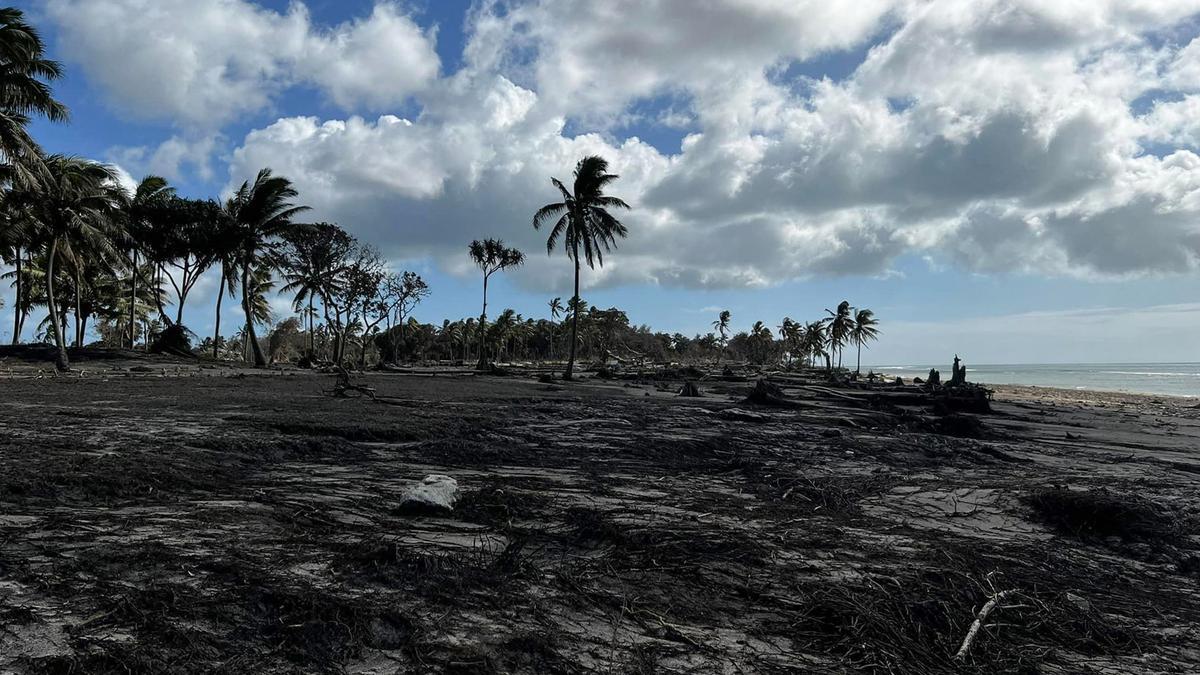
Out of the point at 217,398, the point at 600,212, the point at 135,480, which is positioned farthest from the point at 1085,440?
the point at 600,212

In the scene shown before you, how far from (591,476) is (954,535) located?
3400 millimetres

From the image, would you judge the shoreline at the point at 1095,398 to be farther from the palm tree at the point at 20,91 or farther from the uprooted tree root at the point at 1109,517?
the palm tree at the point at 20,91

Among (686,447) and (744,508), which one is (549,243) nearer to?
(686,447)

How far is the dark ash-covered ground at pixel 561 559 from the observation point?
2891 mm

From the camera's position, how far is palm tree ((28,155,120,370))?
912 inches

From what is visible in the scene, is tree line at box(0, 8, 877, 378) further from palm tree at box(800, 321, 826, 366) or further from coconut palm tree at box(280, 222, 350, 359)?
palm tree at box(800, 321, 826, 366)

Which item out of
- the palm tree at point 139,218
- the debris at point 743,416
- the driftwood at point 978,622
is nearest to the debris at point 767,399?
the debris at point 743,416

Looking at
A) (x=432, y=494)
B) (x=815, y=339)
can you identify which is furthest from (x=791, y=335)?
(x=432, y=494)

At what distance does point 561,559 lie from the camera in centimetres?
412

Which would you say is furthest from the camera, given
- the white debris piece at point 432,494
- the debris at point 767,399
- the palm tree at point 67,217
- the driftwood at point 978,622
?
the palm tree at point 67,217

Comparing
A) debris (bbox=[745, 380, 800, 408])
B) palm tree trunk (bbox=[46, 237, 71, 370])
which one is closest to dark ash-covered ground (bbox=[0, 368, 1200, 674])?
debris (bbox=[745, 380, 800, 408])

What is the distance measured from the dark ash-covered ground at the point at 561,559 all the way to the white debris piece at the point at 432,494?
0.12 metres

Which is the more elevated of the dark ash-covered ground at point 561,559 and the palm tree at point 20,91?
the palm tree at point 20,91

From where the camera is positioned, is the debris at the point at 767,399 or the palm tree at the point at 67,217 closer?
the debris at the point at 767,399
